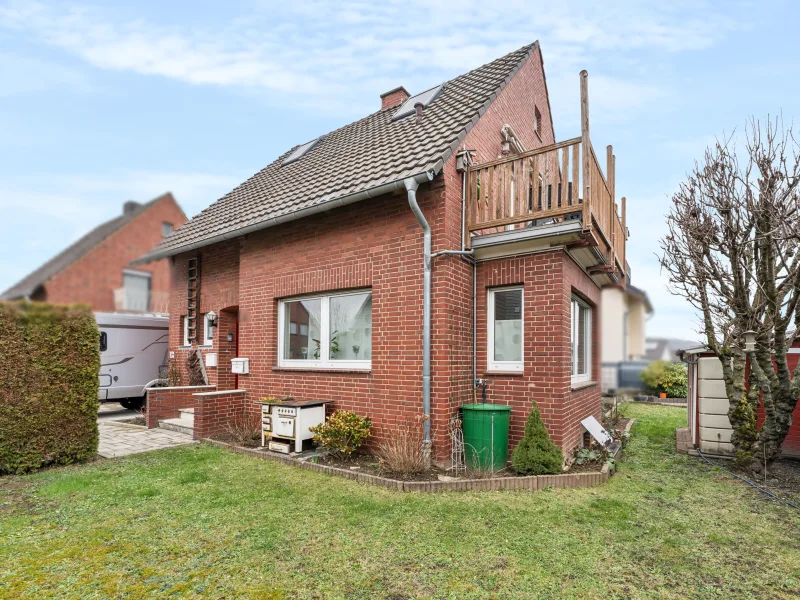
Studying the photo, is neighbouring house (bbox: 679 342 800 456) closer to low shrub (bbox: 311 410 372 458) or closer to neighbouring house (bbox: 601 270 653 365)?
low shrub (bbox: 311 410 372 458)

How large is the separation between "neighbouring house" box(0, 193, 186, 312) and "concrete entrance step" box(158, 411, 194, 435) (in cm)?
874

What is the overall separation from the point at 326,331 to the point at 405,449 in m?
2.58

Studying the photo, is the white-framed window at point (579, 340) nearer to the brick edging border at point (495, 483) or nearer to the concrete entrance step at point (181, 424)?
the brick edging border at point (495, 483)

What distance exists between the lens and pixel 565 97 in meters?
3.26

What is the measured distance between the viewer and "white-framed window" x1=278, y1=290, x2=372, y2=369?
722 centimetres

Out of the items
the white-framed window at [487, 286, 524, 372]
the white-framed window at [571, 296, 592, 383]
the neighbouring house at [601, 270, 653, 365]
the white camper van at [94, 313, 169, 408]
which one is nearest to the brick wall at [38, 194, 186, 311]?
the neighbouring house at [601, 270, 653, 365]

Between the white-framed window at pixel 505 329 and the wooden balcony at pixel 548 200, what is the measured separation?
0.80 metres

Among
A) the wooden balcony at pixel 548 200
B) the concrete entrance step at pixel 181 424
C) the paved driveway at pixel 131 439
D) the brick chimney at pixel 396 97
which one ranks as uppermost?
the brick chimney at pixel 396 97

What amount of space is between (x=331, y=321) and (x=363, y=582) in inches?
184

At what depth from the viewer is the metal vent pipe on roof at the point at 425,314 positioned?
607cm

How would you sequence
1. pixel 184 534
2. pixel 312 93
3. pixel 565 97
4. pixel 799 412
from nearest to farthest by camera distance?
1. pixel 312 93
2. pixel 565 97
3. pixel 184 534
4. pixel 799 412

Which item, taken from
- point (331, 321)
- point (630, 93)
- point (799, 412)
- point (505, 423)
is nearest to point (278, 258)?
point (331, 321)

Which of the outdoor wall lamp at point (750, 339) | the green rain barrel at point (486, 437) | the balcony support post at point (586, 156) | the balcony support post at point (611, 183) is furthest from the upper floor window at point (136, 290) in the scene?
the balcony support post at point (611, 183)

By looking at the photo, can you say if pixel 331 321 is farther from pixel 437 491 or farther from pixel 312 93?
pixel 312 93
